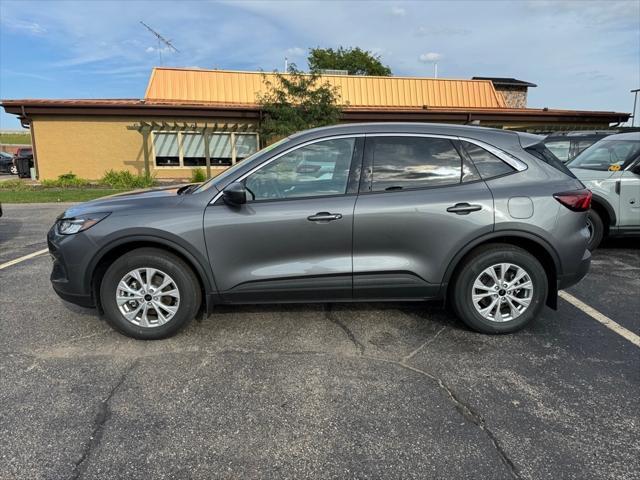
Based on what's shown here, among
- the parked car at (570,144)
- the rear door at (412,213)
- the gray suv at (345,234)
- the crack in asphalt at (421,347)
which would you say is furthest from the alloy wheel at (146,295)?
the parked car at (570,144)

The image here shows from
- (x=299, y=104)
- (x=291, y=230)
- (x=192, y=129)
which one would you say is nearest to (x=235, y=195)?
(x=291, y=230)

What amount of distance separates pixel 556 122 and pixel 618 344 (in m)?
21.2

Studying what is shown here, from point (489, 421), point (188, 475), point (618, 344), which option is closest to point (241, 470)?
point (188, 475)

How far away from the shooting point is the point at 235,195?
3.61 meters

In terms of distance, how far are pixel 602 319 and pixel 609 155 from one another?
397 cm

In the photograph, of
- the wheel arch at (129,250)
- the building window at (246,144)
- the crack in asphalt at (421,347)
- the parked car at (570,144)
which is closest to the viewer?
the crack in asphalt at (421,347)

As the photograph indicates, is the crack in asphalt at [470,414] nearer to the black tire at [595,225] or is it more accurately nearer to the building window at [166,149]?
the black tire at [595,225]

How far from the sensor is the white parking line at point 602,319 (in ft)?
13.0

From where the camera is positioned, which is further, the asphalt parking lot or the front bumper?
the front bumper

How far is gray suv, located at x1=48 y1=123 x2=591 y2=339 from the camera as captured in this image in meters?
3.71

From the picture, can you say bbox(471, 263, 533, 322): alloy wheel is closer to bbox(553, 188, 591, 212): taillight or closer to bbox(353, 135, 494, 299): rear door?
bbox(353, 135, 494, 299): rear door

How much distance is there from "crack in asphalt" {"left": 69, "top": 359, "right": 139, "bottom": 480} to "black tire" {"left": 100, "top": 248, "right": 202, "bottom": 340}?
1.80ft

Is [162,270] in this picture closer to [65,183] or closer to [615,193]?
[615,193]

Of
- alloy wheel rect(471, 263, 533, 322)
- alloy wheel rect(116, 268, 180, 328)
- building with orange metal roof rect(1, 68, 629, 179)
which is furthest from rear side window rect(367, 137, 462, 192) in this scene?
building with orange metal roof rect(1, 68, 629, 179)
